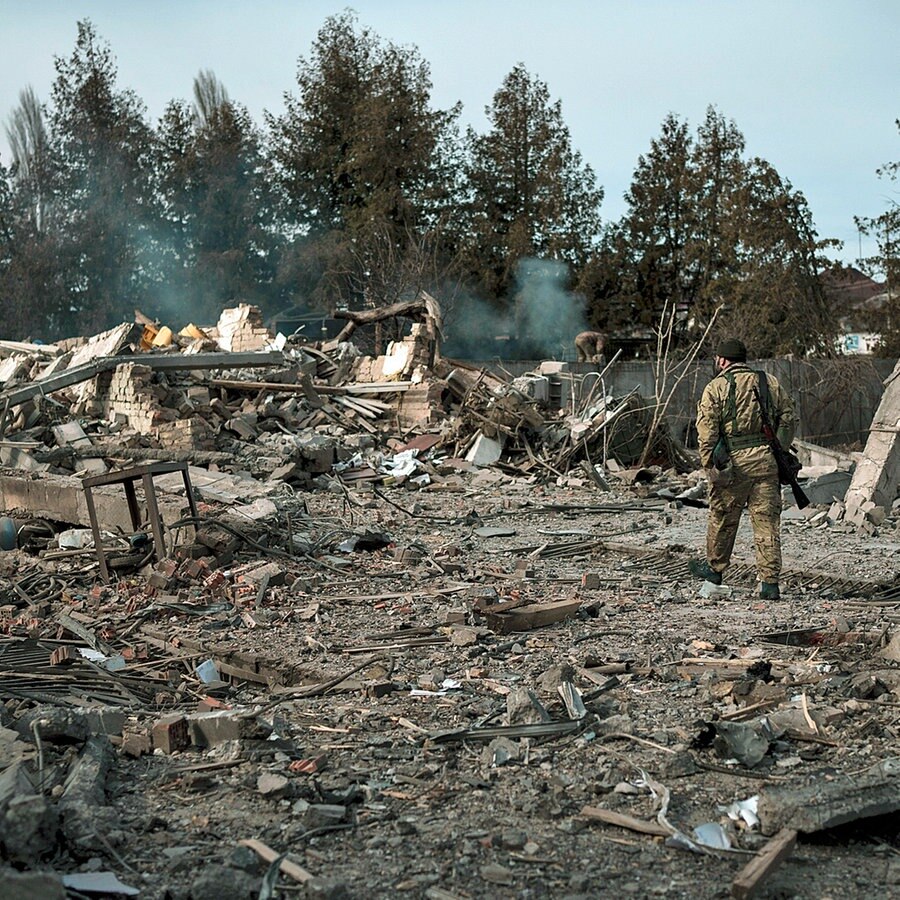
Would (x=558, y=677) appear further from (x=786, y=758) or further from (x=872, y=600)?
(x=872, y=600)

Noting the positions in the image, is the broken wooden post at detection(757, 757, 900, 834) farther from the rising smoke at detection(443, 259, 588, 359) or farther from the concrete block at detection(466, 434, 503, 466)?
the rising smoke at detection(443, 259, 588, 359)

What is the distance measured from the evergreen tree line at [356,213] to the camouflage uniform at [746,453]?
22.0 metres

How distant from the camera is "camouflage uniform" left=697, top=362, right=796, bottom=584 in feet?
25.2

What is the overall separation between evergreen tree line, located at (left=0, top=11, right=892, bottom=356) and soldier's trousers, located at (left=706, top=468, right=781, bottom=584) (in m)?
22.0

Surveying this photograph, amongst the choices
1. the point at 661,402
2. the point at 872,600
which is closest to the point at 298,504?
the point at 872,600

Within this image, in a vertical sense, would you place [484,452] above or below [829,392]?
below

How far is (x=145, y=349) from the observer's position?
22.1 m

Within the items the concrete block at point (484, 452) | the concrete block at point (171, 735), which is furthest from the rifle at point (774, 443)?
the concrete block at point (484, 452)

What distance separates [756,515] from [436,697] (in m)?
3.35

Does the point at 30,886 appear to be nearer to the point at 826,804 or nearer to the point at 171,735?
the point at 171,735

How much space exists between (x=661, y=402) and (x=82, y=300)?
90.1 feet

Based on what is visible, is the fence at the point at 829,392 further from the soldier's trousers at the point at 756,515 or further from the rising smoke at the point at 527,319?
the soldier's trousers at the point at 756,515

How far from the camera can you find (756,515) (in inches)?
304

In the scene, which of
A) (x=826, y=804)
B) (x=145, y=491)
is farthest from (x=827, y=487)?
(x=826, y=804)
